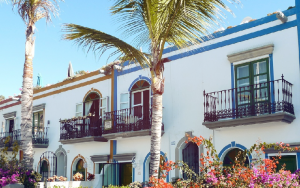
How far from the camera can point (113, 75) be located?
18.9 meters

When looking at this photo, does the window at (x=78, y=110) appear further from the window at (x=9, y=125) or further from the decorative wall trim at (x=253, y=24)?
the decorative wall trim at (x=253, y=24)

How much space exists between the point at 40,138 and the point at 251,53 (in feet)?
44.6

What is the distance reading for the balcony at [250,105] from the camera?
1209cm

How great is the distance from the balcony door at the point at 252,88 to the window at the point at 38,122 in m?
13.5

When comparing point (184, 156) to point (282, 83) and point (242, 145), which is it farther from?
point (282, 83)

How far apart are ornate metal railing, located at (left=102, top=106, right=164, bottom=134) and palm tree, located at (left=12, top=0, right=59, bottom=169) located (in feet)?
13.0

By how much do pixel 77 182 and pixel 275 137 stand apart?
7.87 meters

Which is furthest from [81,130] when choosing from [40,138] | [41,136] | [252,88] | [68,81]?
[252,88]

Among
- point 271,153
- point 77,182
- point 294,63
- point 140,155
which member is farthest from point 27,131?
point 294,63

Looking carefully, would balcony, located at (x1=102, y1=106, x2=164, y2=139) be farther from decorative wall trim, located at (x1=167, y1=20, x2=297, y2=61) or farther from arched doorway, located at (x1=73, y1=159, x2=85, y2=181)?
arched doorway, located at (x1=73, y1=159, x2=85, y2=181)

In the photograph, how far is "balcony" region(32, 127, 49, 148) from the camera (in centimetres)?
2201

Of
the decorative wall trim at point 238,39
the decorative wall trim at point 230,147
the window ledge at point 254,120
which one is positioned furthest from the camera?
the decorative wall trim at point 230,147

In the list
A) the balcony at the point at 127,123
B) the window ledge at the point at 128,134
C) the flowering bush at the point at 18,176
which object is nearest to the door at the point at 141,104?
the balcony at the point at 127,123

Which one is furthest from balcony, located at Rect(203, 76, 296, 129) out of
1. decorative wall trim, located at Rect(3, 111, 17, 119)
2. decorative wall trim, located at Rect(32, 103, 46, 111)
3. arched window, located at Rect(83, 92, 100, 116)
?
decorative wall trim, located at Rect(3, 111, 17, 119)
